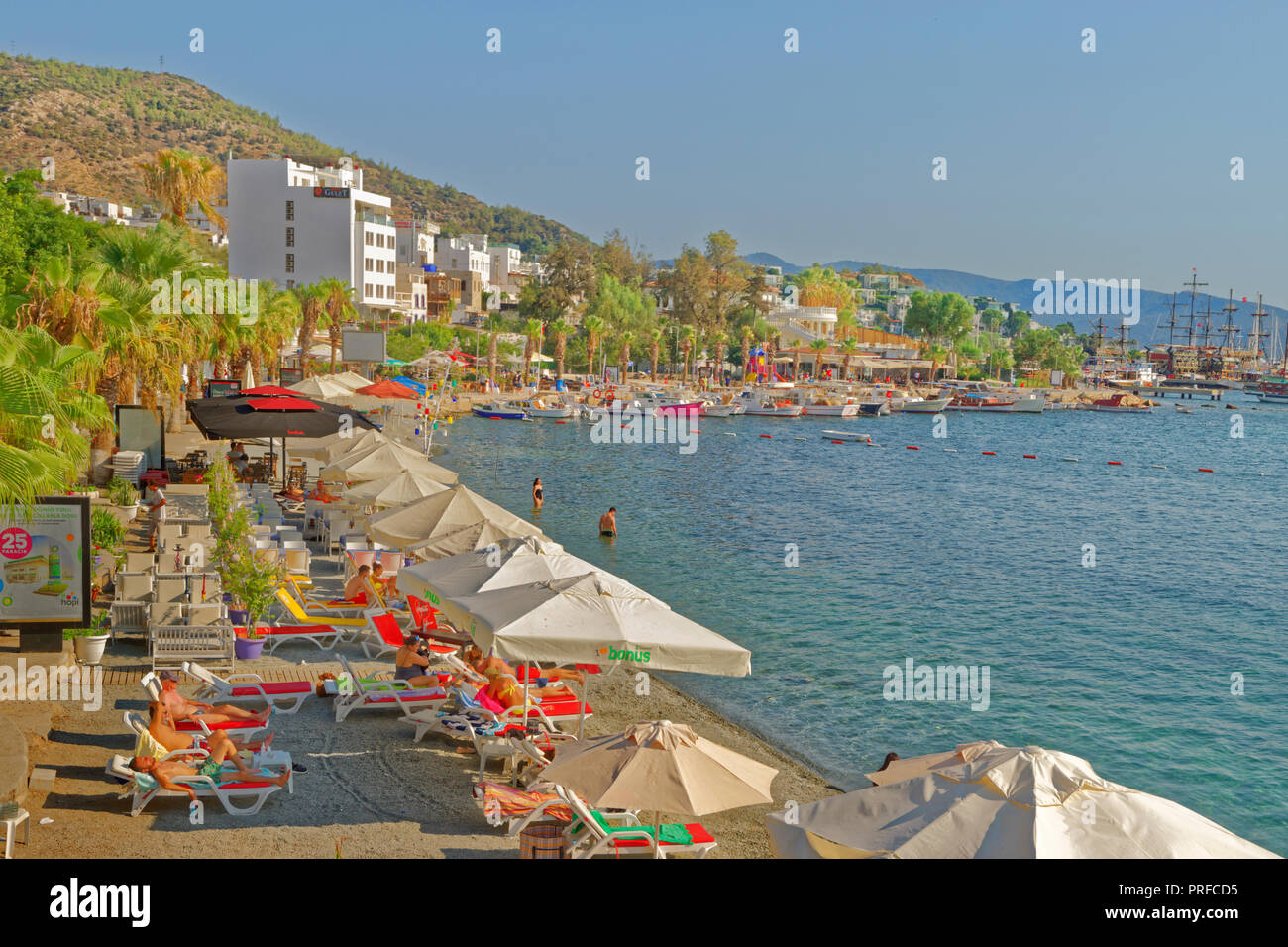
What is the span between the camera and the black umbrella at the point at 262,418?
22062 millimetres

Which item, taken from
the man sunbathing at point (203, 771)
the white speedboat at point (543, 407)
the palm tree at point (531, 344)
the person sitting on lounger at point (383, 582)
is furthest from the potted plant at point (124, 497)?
the palm tree at point (531, 344)

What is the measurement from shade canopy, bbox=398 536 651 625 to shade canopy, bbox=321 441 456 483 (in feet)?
26.6

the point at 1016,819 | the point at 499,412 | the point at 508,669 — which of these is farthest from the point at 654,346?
the point at 1016,819

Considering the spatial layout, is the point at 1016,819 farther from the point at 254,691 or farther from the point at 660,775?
the point at 254,691

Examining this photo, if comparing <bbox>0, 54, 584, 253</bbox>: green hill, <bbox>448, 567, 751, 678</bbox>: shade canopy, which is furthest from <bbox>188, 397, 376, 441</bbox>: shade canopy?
<bbox>0, 54, 584, 253</bbox>: green hill

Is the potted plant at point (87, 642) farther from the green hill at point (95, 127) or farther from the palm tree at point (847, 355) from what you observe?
the palm tree at point (847, 355)

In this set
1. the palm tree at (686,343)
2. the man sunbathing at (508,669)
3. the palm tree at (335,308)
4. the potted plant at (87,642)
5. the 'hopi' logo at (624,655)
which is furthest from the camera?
the palm tree at (686,343)

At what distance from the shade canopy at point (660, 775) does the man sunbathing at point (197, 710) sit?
416 cm

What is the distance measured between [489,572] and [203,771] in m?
3.74

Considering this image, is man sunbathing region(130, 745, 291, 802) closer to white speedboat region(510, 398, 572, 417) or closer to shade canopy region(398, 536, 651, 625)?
shade canopy region(398, 536, 651, 625)

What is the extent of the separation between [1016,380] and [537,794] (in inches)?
7145

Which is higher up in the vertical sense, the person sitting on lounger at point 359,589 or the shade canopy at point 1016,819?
the shade canopy at point 1016,819

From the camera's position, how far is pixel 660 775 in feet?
26.9
